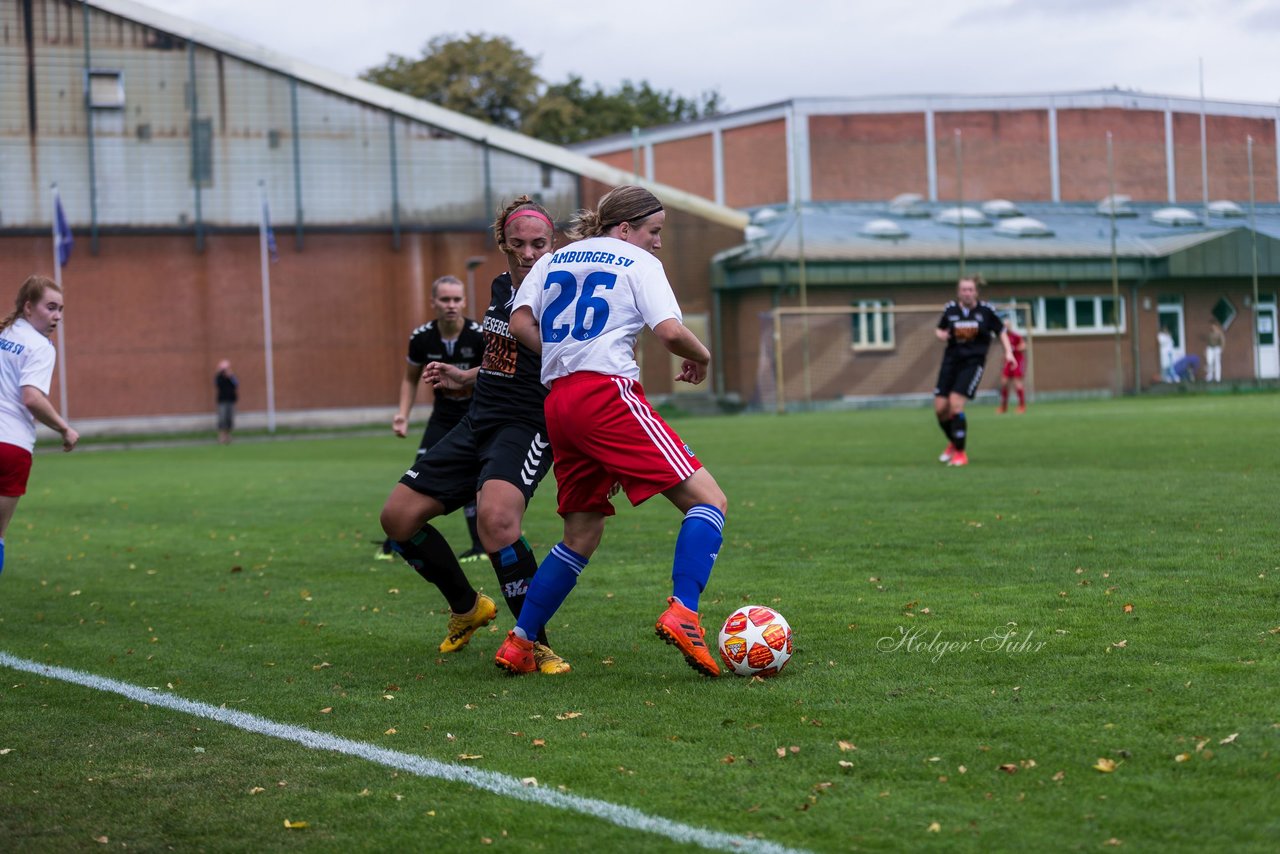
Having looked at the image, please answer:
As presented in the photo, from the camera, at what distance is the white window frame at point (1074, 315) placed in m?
47.8

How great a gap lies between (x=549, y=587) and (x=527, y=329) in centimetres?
112

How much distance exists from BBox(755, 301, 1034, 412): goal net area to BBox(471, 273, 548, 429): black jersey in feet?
120

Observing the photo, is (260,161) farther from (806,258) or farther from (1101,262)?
(1101,262)

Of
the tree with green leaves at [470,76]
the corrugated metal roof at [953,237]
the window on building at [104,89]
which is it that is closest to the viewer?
the window on building at [104,89]

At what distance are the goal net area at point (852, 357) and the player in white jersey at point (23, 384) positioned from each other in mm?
35877

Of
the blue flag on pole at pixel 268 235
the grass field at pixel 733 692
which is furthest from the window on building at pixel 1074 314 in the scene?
the grass field at pixel 733 692

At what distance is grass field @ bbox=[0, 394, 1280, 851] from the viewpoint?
4.13 m

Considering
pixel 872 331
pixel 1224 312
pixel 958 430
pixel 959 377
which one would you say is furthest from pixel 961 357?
pixel 1224 312

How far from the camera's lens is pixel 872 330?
4522 cm

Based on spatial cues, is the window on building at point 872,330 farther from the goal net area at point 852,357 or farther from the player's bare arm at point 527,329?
the player's bare arm at point 527,329

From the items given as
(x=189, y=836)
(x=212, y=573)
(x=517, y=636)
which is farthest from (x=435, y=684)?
(x=212, y=573)

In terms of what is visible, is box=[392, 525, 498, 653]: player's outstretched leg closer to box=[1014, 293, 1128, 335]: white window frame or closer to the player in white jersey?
the player in white jersey

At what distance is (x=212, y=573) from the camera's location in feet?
35.2

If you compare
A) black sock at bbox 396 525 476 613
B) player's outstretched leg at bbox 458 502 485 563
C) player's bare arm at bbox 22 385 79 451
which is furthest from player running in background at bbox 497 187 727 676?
player's outstretched leg at bbox 458 502 485 563
